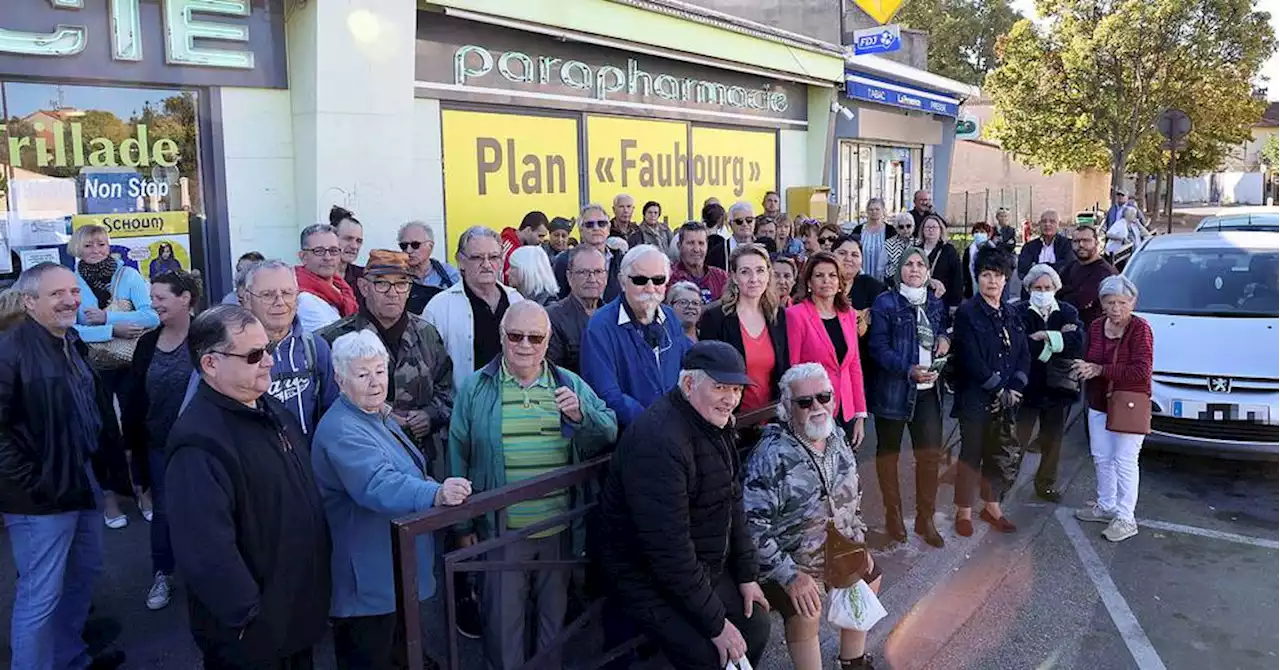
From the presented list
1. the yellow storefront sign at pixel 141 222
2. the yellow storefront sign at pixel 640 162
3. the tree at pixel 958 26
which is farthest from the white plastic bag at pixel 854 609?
the tree at pixel 958 26

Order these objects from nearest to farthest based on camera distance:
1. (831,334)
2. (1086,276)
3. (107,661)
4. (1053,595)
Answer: (107,661)
(1053,595)
(831,334)
(1086,276)

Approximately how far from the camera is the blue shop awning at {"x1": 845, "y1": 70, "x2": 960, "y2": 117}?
1527 centimetres

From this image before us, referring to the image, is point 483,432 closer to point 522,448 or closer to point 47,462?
point 522,448

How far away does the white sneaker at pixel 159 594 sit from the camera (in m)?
4.61

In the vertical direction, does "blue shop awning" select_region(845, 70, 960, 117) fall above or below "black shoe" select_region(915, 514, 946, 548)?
above

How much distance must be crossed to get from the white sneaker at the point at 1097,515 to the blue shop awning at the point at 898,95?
411 inches

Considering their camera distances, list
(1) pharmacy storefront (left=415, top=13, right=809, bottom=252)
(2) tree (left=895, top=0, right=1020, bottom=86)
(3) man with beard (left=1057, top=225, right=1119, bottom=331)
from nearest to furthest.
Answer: (3) man with beard (left=1057, top=225, right=1119, bottom=331) → (1) pharmacy storefront (left=415, top=13, right=809, bottom=252) → (2) tree (left=895, top=0, right=1020, bottom=86)

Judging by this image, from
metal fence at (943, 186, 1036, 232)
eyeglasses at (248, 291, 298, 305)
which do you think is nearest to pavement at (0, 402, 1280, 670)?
eyeglasses at (248, 291, 298, 305)

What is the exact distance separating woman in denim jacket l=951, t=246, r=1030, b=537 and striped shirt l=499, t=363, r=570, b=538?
3.17 metres

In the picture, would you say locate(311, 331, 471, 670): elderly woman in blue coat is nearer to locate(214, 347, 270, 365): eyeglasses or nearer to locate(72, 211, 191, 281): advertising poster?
locate(214, 347, 270, 365): eyeglasses

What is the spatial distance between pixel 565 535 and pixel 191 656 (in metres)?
1.95

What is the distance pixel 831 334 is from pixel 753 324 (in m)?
0.61

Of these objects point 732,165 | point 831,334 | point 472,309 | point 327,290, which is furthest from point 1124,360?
point 732,165

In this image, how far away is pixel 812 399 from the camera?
3.67 m
